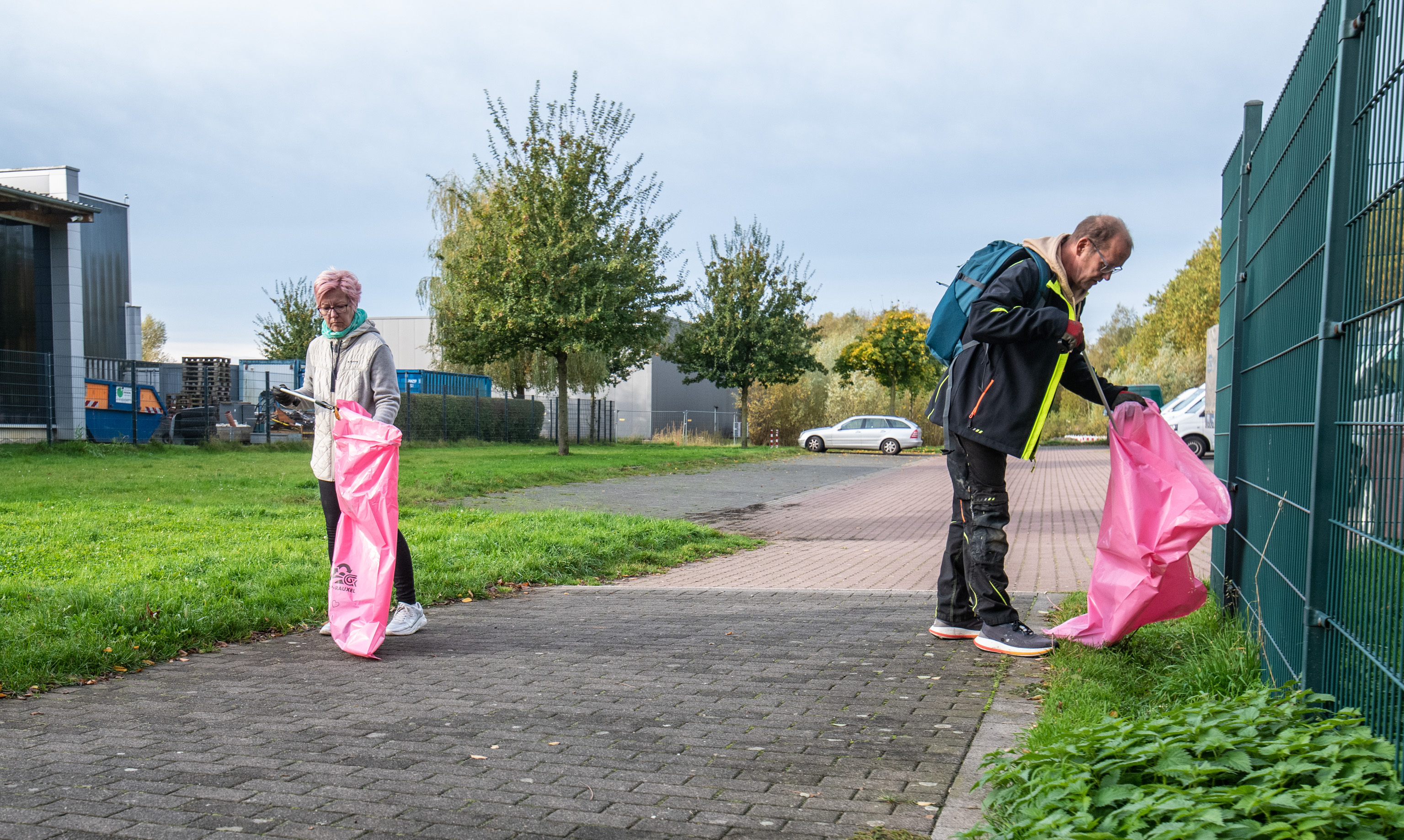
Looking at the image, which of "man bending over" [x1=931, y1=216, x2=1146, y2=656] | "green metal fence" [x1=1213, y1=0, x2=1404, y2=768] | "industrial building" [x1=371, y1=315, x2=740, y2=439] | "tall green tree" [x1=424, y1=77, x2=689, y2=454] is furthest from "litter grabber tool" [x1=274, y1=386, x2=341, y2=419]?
"industrial building" [x1=371, y1=315, x2=740, y2=439]

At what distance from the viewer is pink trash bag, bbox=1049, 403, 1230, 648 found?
3.89m

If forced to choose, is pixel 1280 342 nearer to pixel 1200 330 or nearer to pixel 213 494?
pixel 213 494

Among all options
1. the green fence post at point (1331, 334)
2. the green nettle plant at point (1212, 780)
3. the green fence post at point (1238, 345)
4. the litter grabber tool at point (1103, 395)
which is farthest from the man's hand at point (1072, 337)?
the green nettle plant at point (1212, 780)

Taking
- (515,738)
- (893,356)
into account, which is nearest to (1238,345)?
(515,738)

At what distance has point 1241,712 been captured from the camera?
265 centimetres

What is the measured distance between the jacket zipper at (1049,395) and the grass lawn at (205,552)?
3775 mm

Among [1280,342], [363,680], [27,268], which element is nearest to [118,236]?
[27,268]

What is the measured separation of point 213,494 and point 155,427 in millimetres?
12959

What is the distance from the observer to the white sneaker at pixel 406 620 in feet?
17.3

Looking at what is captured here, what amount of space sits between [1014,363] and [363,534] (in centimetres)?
306

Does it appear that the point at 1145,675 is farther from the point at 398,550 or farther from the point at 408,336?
the point at 408,336

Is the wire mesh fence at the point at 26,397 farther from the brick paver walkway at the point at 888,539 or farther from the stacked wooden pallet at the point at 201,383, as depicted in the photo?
the brick paver walkway at the point at 888,539

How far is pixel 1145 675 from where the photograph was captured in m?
4.00

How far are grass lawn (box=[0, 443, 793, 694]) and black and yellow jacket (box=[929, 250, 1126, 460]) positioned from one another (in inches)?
142
